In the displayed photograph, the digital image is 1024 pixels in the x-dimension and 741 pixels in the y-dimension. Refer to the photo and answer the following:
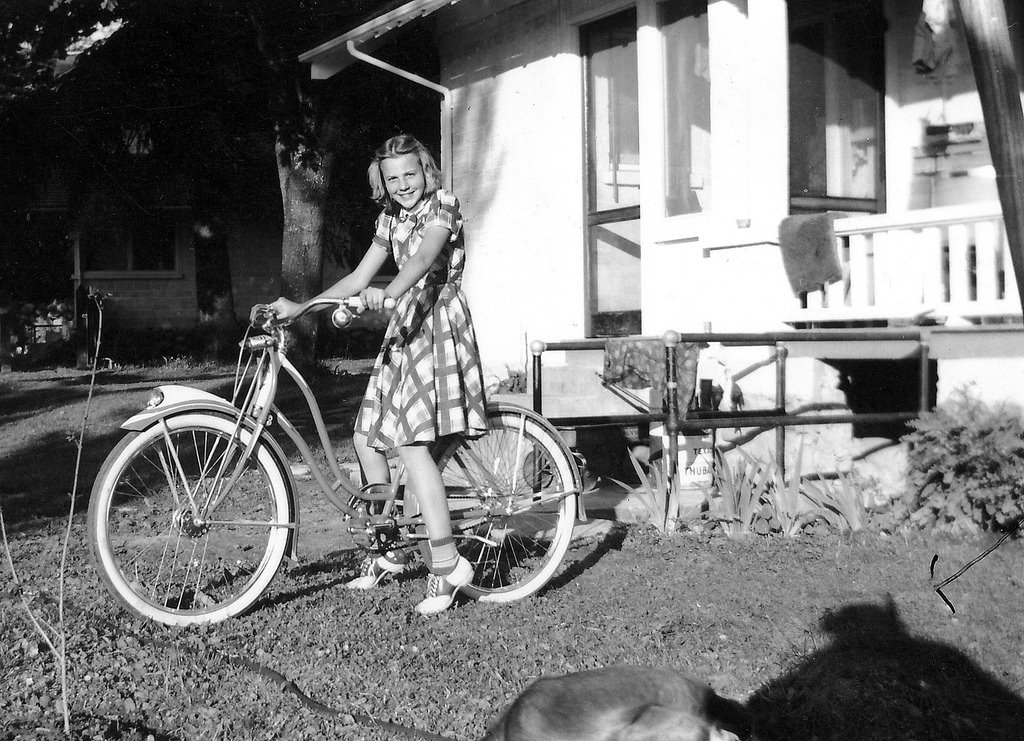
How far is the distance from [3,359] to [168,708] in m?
18.6

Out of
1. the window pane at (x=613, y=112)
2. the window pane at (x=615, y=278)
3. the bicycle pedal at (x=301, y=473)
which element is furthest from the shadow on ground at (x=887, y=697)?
the window pane at (x=613, y=112)

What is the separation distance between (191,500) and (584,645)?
1.51 metres

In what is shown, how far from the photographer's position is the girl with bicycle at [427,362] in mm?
4152

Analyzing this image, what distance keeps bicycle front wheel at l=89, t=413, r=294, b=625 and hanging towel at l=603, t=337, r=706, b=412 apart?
289 cm

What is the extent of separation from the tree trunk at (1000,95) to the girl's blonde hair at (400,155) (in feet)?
9.94

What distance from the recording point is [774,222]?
721 centimetres

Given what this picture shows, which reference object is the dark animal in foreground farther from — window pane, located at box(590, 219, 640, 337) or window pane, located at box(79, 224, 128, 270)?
window pane, located at box(79, 224, 128, 270)

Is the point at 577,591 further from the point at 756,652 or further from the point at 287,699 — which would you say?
the point at 287,699

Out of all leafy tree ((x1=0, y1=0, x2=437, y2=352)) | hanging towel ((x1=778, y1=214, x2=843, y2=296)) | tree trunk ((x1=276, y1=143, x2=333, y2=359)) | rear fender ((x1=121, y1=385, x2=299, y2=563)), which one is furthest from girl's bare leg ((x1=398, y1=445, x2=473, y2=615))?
tree trunk ((x1=276, y1=143, x2=333, y2=359))

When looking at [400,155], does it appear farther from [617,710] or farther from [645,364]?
[645,364]

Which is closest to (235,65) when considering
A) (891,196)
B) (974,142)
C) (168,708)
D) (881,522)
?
(891,196)

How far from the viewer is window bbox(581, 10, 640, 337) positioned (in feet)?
29.5

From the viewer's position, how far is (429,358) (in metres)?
4.18

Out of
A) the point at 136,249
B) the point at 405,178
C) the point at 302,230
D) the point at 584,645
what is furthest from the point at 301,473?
the point at 136,249
